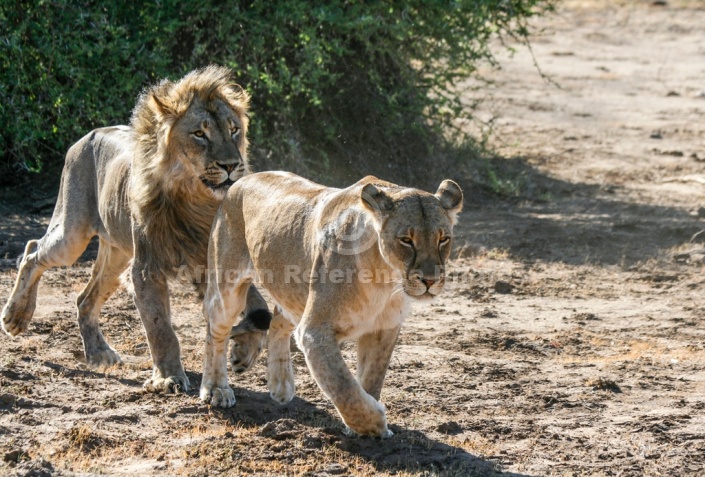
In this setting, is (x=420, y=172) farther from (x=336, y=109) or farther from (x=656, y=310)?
(x=656, y=310)

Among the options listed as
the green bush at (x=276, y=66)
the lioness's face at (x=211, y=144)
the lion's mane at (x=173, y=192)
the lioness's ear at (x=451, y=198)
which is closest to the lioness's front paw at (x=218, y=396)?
the lion's mane at (x=173, y=192)

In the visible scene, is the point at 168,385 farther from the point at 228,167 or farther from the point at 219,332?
the point at 228,167

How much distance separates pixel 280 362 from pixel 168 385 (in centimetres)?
63

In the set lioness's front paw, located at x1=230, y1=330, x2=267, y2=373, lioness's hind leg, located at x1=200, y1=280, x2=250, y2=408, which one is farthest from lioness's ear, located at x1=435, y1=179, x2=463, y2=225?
lioness's front paw, located at x1=230, y1=330, x2=267, y2=373

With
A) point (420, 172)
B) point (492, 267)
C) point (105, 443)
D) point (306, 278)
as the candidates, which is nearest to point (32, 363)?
point (105, 443)

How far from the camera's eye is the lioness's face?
6.14 m

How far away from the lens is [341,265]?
5004mm

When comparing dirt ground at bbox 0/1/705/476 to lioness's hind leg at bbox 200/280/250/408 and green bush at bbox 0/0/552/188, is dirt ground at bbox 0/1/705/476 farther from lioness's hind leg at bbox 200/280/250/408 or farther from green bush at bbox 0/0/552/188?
green bush at bbox 0/0/552/188

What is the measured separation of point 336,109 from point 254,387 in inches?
229

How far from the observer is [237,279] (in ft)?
18.8

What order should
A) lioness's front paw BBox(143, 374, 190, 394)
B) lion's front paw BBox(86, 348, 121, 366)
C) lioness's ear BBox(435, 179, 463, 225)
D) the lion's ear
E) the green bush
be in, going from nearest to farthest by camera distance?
lioness's ear BBox(435, 179, 463, 225) → lioness's front paw BBox(143, 374, 190, 394) → the lion's ear → lion's front paw BBox(86, 348, 121, 366) → the green bush

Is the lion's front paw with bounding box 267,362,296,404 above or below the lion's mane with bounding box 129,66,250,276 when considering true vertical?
below

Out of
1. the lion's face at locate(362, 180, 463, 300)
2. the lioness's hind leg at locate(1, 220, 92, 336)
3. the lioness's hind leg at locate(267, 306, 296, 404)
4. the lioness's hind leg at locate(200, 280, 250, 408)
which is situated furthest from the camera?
the lioness's hind leg at locate(1, 220, 92, 336)

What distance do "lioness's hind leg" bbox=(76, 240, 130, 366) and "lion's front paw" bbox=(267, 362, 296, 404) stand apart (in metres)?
1.36
